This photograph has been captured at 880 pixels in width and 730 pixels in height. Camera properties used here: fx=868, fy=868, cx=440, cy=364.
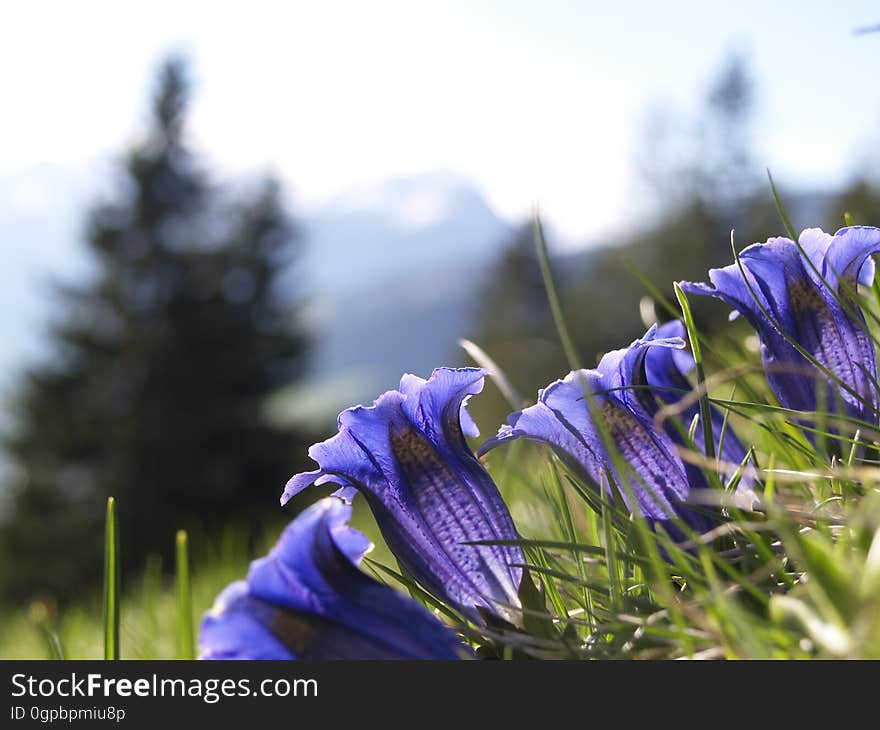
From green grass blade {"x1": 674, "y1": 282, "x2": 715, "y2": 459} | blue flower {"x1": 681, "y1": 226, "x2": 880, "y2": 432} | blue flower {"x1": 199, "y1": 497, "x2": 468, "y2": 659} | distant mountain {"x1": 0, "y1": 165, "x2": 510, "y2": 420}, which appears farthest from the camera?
distant mountain {"x1": 0, "y1": 165, "x2": 510, "y2": 420}

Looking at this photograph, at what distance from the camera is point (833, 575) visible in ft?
1.85

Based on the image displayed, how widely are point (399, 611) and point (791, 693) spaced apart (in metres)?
0.30

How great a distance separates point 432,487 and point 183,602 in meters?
0.31

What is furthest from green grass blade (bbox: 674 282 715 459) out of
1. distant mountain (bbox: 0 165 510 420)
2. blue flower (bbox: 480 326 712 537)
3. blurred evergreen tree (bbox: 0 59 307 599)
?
distant mountain (bbox: 0 165 510 420)

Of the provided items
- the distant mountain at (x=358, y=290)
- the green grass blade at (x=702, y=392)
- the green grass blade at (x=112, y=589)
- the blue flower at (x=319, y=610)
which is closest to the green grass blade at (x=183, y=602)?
the green grass blade at (x=112, y=589)

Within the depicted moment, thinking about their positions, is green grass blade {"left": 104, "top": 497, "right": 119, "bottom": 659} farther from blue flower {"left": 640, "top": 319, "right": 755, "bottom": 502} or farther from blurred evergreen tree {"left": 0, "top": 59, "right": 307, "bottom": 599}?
blurred evergreen tree {"left": 0, "top": 59, "right": 307, "bottom": 599}

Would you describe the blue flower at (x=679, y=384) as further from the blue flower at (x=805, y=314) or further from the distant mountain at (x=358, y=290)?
the distant mountain at (x=358, y=290)

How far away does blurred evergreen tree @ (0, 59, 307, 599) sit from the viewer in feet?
67.6

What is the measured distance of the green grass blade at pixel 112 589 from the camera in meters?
0.77

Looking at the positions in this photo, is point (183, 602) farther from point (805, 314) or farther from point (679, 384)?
point (805, 314)

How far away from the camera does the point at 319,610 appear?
2.32 ft

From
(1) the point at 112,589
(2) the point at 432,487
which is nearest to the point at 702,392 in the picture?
(2) the point at 432,487

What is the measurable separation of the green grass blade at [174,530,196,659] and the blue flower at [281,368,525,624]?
13 cm

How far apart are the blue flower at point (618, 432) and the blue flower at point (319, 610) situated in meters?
0.21
